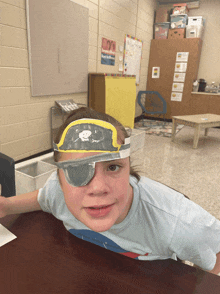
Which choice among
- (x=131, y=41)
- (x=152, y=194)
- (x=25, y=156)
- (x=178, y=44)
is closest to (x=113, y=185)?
(x=152, y=194)

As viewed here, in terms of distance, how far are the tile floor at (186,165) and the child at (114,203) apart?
1504mm

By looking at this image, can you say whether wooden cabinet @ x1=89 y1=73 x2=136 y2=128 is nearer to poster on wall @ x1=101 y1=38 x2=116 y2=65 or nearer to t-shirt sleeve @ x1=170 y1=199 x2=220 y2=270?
poster on wall @ x1=101 y1=38 x2=116 y2=65

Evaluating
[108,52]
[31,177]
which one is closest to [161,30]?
[108,52]

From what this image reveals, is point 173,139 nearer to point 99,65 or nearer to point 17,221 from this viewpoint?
point 99,65

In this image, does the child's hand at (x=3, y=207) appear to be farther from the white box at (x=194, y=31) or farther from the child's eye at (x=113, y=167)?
the white box at (x=194, y=31)

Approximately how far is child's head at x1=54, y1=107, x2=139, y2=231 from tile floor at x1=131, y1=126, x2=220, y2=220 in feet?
5.53

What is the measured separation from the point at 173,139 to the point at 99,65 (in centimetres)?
209

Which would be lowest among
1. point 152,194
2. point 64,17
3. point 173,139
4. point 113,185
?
point 173,139

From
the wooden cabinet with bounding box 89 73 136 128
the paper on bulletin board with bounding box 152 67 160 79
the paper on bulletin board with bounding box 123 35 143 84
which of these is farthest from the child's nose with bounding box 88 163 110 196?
the paper on bulletin board with bounding box 152 67 160 79

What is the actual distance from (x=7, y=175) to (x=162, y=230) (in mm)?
858

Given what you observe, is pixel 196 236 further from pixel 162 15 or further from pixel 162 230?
pixel 162 15

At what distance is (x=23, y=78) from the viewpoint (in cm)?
277

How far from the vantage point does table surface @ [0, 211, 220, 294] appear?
0.51m

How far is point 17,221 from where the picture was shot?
745 mm
